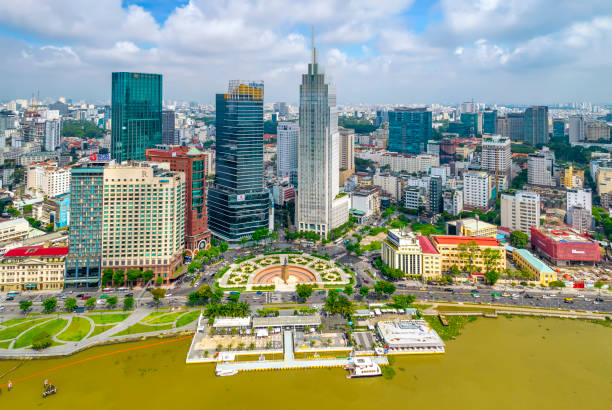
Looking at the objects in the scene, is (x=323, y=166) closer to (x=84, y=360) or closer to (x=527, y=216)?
(x=527, y=216)

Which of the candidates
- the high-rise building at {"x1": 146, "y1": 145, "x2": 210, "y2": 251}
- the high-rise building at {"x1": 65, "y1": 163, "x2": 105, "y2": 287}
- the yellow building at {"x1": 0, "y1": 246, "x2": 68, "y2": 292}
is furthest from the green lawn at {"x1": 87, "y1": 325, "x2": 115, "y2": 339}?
the high-rise building at {"x1": 146, "y1": 145, "x2": 210, "y2": 251}

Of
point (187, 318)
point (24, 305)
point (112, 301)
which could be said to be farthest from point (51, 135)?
point (187, 318)

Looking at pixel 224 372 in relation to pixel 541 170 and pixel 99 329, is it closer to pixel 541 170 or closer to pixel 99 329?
pixel 99 329

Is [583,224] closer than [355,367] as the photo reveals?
No

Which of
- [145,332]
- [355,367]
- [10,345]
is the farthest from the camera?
[145,332]

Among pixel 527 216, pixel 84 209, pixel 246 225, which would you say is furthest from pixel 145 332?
pixel 527 216
